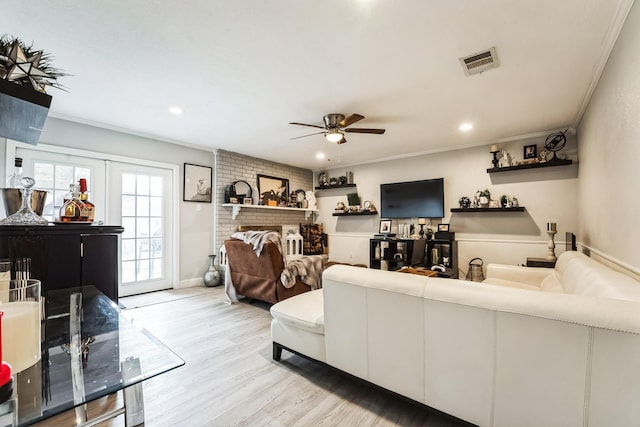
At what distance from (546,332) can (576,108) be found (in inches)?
135

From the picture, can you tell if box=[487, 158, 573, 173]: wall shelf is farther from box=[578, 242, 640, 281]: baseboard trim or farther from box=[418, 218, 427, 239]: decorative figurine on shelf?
box=[578, 242, 640, 281]: baseboard trim

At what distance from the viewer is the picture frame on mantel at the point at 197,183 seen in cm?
457

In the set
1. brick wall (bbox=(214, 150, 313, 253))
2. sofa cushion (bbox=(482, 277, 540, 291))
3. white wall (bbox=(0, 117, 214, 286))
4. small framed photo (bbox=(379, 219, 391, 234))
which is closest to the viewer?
sofa cushion (bbox=(482, 277, 540, 291))

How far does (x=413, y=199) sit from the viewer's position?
5215 millimetres

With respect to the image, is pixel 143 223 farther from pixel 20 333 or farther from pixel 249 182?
pixel 20 333

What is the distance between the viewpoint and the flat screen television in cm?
492

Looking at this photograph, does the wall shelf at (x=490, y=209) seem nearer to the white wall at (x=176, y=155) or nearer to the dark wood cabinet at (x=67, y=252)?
the white wall at (x=176, y=155)

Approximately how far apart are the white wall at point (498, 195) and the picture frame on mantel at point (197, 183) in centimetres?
333

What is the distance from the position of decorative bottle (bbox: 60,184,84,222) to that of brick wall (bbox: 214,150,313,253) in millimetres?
3016

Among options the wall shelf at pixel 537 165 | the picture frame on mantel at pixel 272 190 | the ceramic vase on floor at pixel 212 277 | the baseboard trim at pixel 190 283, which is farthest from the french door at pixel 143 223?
the wall shelf at pixel 537 165

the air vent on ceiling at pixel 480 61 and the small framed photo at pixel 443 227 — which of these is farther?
the small framed photo at pixel 443 227

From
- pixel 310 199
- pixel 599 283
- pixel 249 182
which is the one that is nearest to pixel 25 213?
pixel 599 283

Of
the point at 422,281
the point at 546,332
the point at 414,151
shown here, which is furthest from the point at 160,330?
the point at 414,151

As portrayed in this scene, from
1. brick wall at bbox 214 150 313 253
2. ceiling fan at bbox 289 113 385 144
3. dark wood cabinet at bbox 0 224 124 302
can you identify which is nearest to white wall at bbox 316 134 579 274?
brick wall at bbox 214 150 313 253
